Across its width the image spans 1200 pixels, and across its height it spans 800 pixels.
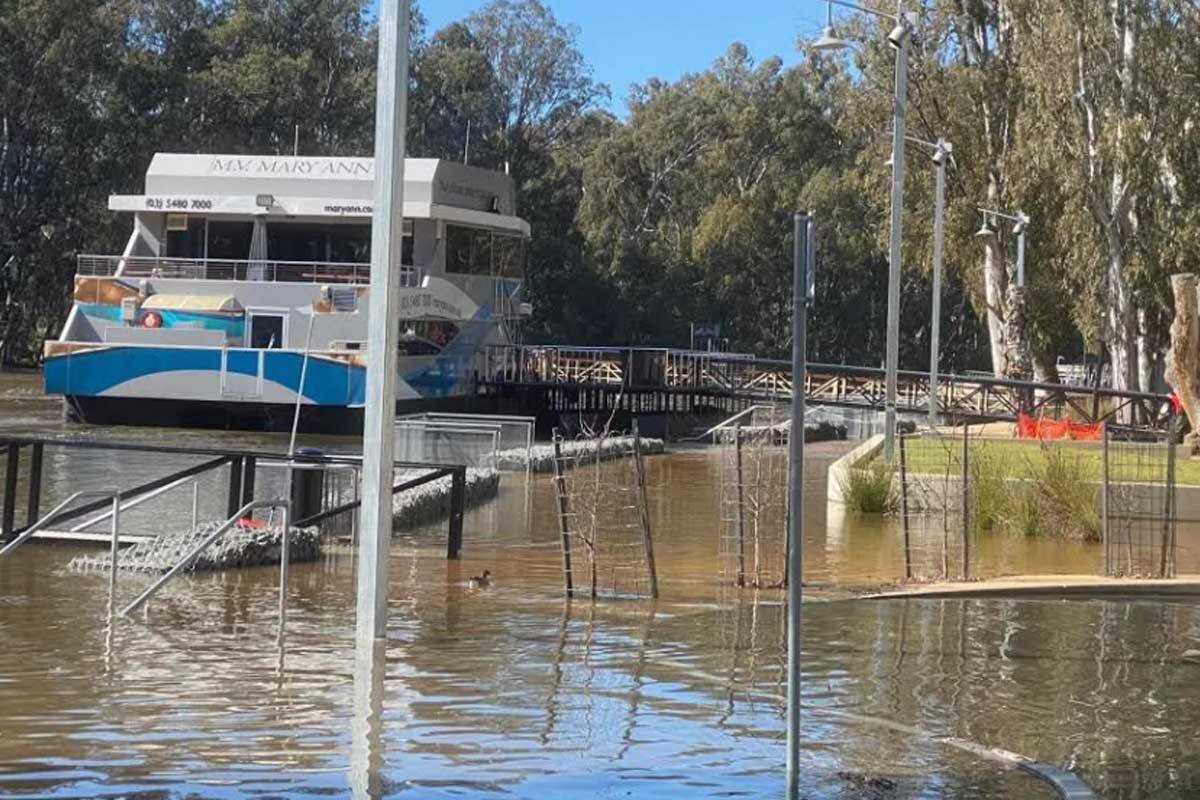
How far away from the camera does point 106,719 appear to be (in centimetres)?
888

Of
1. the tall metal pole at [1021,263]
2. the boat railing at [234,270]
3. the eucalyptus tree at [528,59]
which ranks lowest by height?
the boat railing at [234,270]

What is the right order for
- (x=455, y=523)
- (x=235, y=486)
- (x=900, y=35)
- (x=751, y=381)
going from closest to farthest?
1. (x=235, y=486)
2. (x=455, y=523)
3. (x=900, y=35)
4. (x=751, y=381)

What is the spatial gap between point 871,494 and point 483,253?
79.3 ft

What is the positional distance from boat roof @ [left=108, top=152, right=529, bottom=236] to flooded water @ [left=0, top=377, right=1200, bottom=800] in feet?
83.9

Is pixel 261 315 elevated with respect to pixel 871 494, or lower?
elevated

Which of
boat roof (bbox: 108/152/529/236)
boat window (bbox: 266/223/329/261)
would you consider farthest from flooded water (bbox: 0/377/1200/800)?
boat window (bbox: 266/223/329/261)

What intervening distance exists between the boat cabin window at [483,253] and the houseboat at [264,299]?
0.22 ft

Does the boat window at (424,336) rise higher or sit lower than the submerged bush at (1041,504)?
higher

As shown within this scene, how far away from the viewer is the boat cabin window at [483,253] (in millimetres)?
42625

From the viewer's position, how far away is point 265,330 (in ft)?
131

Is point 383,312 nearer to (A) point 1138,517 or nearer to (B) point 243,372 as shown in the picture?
(A) point 1138,517

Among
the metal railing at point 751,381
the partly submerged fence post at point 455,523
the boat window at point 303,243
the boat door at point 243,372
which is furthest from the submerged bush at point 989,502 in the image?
the boat window at point 303,243

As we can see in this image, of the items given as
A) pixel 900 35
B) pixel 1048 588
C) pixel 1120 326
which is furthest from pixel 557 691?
pixel 1120 326

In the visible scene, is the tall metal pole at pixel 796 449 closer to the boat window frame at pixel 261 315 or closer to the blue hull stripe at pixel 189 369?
the blue hull stripe at pixel 189 369
